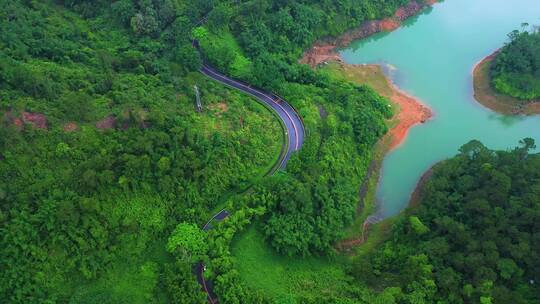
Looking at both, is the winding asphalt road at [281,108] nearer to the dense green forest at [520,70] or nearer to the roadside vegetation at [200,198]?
the roadside vegetation at [200,198]

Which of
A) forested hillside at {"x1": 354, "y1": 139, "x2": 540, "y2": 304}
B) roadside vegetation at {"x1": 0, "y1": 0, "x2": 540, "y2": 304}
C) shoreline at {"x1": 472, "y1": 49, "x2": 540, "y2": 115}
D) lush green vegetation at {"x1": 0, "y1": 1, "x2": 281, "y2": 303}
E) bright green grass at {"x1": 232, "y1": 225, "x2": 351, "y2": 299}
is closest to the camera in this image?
forested hillside at {"x1": 354, "y1": 139, "x2": 540, "y2": 304}

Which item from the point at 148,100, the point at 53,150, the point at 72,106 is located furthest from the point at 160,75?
the point at 53,150

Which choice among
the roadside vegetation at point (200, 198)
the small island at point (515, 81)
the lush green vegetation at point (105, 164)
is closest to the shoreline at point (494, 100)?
the small island at point (515, 81)

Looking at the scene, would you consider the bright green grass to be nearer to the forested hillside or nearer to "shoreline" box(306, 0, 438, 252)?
the forested hillside

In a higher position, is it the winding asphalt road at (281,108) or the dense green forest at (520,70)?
the dense green forest at (520,70)

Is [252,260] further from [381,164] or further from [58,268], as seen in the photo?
[381,164]

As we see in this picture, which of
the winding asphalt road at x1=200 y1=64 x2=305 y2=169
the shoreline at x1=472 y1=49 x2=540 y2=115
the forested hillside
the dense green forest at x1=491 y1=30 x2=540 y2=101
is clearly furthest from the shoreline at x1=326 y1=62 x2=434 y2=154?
the winding asphalt road at x1=200 y1=64 x2=305 y2=169
